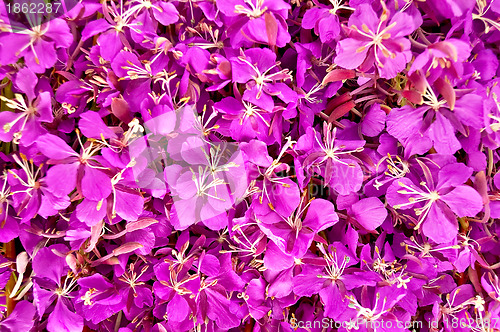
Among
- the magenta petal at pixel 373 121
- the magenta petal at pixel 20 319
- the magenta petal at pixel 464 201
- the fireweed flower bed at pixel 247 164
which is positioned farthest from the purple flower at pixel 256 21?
the magenta petal at pixel 20 319

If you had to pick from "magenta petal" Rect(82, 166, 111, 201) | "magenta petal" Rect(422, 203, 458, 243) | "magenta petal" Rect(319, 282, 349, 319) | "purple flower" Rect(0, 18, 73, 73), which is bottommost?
"magenta petal" Rect(319, 282, 349, 319)

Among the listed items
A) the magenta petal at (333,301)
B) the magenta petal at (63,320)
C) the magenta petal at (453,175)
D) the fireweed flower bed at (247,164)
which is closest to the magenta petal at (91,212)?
the fireweed flower bed at (247,164)

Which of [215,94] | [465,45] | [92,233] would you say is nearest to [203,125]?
[215,94]

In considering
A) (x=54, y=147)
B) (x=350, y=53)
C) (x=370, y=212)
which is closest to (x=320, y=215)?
(x=370, y=212)

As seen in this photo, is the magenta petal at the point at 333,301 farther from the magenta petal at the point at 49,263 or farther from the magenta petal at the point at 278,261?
the magenta petal at the point at 49,263

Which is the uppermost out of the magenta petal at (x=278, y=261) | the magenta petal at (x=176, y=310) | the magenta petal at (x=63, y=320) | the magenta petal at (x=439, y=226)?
the magenta petal at (x=439, y=226)

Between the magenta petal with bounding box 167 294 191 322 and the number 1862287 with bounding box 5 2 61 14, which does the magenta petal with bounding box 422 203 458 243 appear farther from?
the number 1862287 with bounding box 5 2 61 14

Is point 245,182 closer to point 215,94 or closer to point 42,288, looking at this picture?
point 215,94

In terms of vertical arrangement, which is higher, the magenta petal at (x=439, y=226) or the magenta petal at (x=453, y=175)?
the magenta petal at (x=453, y=175)

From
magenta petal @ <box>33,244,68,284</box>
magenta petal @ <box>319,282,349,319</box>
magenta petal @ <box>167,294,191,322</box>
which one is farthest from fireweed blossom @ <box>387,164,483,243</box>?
magenta petal @ <box>33,244,68,284</box>
